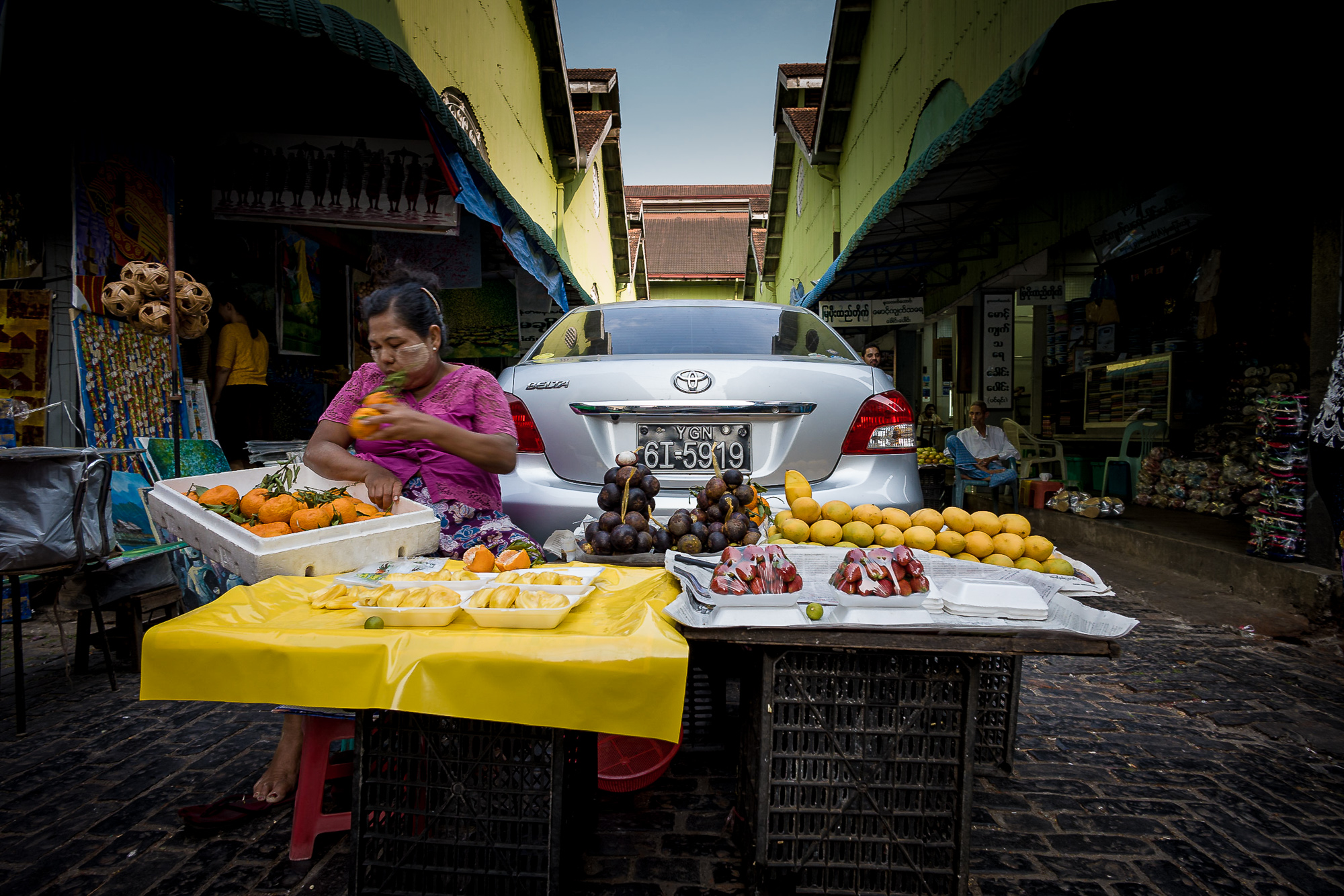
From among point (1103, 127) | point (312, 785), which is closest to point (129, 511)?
point (312, 785)

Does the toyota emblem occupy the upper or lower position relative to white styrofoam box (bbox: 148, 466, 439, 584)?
upper

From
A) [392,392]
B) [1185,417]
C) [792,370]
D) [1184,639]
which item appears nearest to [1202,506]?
[1185,417]

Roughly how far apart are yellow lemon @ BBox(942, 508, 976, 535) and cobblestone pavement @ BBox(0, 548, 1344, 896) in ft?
3.13

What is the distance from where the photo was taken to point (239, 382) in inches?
229

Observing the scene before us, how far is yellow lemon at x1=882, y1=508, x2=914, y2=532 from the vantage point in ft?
7.25

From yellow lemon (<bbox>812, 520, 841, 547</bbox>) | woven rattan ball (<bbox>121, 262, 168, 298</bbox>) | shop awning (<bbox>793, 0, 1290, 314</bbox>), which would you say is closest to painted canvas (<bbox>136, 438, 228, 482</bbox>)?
woven rattan ball (<bbox>121, 262, 168, 298</bbox>)

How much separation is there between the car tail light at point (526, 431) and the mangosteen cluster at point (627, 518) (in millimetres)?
684

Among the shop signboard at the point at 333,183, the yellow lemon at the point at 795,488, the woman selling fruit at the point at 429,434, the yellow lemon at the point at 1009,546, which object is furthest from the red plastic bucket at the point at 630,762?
the shop signboard at the point at 333,183

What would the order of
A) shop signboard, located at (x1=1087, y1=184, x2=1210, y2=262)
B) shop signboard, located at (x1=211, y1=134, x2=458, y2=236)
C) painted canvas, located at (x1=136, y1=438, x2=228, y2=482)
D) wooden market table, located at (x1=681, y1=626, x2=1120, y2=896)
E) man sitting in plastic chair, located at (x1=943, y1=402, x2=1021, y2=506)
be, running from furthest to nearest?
1. man sitting in plastic chair, located at (x1=943, y1=402, x2=1021, y2=506)
2. shop signboard, located at (x1=1087, y1=184, x2=1210, y2=262)
3. shop signboard, located at (x1=211, y1=134, x2=458, y2=236)
4. painted canvas, located at (x1=136, y1=438, x2=228, y2=482)
5. wooden market table, located at (x1=681, y1=626, x2=1120, y2=896)

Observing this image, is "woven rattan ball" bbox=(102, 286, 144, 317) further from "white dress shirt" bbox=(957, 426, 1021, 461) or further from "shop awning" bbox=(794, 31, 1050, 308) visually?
"white dress shirt" bbox=(957, 426, 1021, 461)

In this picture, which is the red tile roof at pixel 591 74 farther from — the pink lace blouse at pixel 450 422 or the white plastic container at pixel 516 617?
the white plastic container at pixel 516 617

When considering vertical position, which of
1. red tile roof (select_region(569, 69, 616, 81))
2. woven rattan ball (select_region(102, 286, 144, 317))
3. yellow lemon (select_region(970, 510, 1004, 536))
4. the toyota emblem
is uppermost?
red tile roof (select_region(569, 69, 616, 81))

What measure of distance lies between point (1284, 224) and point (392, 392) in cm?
916

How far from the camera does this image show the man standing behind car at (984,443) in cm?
823
